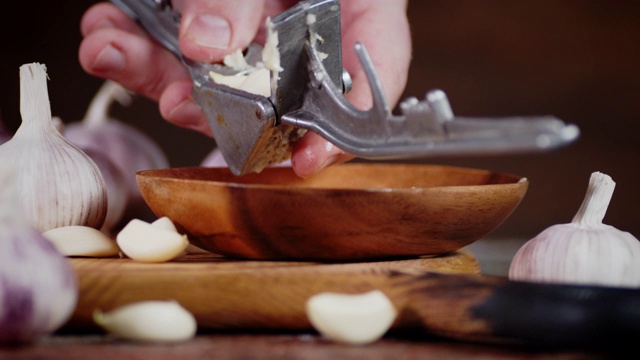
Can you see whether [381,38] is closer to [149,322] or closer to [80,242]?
[80,242]

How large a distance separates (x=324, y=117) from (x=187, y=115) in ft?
1.89

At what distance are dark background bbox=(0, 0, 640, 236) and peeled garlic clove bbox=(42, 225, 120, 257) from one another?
A: 1438 mm

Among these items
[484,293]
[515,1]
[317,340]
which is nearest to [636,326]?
[484,293]

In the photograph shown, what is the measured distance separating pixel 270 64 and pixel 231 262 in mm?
210

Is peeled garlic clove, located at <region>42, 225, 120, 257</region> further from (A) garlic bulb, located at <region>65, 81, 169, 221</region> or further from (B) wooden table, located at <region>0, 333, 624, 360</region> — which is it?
(A) garlic bulb, located at <region>65, 81, 169, 221</region>

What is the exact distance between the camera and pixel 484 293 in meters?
0.66

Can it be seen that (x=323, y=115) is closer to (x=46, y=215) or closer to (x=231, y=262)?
(x=231, y=262)

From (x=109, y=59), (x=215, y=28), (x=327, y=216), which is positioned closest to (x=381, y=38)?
(x=215, y=28)

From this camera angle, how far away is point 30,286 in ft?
2.01

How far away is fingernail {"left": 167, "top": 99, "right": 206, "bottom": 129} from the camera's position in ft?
4.46

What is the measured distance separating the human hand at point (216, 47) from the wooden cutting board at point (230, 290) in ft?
0.95

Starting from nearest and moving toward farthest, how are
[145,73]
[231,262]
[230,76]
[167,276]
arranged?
[167,276] < [231,262] < [230,76] < [145,73]

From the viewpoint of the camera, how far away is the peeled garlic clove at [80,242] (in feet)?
2.76

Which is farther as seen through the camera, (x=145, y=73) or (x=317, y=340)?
(x=145, y=73)
